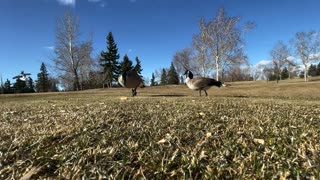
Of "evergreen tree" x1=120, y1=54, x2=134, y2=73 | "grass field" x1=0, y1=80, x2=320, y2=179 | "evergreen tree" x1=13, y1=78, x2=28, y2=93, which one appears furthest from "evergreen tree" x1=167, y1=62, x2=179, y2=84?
"grass field" x1=0, y1=80, x2=320, y2=179

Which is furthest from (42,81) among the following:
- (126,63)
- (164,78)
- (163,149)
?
(163,149)

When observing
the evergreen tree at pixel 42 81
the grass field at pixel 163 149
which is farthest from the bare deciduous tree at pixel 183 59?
the grass field at pixel 163 149

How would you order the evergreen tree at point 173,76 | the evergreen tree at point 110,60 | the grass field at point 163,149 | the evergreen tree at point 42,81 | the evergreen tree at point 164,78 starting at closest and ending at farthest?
the grass field at point 163,149
the evergreen tree at point 110,60
the evergreen tree at point 42,81
the evergreen tree at point 173,76
the evergreen tree at point 164,78

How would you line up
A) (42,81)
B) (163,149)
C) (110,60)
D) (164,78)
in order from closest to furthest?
1. (163,149)
2. (110,60)
3. (42,81)
4. (164,78)

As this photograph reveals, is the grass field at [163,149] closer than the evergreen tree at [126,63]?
Yes

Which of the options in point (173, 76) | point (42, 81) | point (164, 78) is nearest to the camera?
point (42, 81)

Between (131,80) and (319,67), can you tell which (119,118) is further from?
(319,67)

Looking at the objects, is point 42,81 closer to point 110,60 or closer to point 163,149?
point 110,60

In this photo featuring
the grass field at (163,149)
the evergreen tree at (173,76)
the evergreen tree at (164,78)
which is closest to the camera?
the grass field at (163,149)

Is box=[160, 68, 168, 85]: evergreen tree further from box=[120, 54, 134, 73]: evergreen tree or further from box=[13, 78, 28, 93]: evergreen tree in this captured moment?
box=[13, 78, 28, 93]: evergreen tree

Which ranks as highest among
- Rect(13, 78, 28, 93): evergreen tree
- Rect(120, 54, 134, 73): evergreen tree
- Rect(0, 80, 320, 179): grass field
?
Rect(120, 54, 134, 73): evergreen tree

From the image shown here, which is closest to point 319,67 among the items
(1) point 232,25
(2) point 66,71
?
(1) point 232,25

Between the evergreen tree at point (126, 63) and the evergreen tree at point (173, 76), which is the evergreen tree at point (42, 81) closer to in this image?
the evergreen tree at point (126, 63)

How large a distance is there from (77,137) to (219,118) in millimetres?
2059
